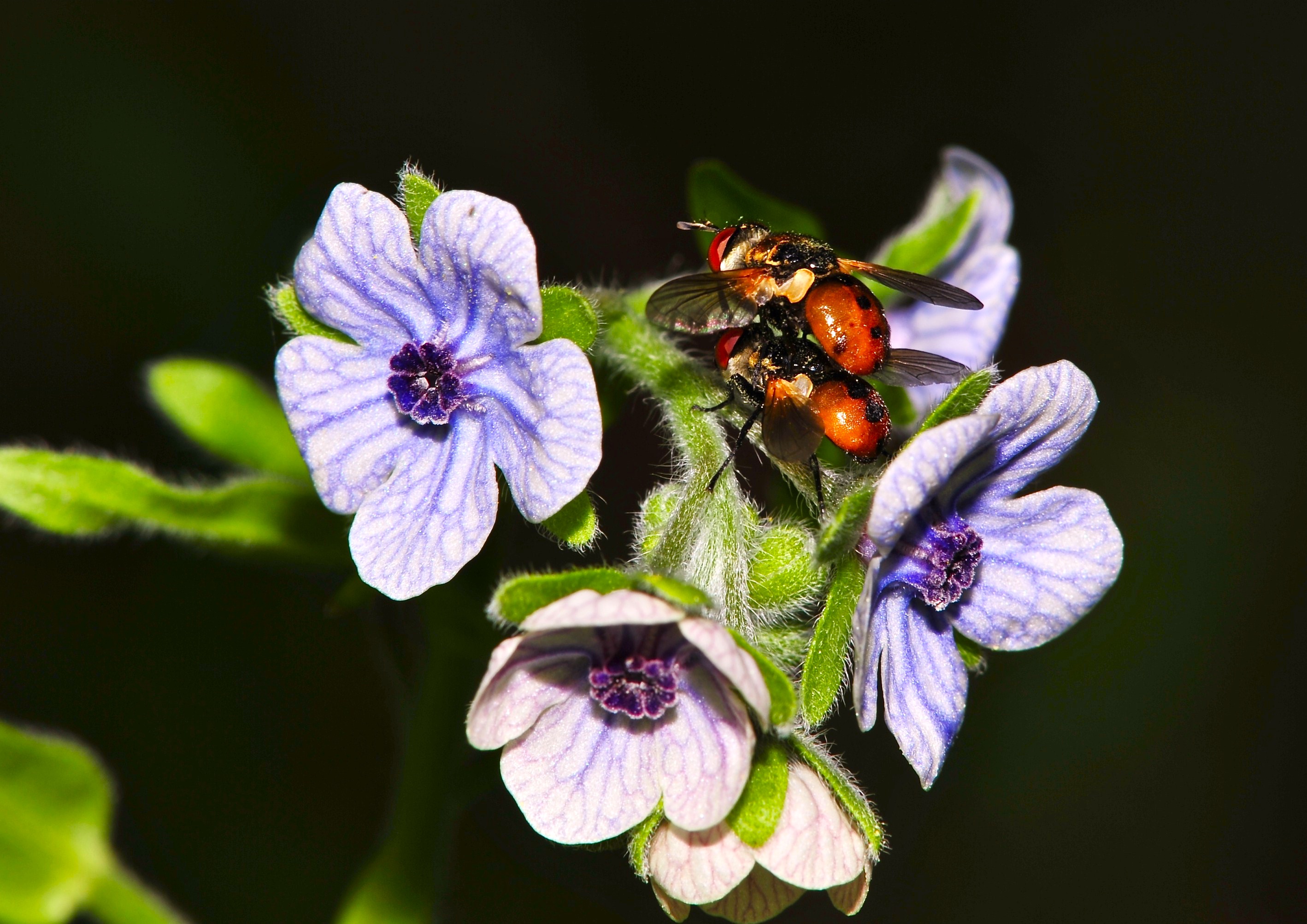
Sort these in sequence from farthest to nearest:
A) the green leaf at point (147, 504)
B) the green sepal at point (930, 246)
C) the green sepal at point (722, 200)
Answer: the green sepal at point (722, 200), the green sepal at point (930, 246), the green leaf at point (147, 504)

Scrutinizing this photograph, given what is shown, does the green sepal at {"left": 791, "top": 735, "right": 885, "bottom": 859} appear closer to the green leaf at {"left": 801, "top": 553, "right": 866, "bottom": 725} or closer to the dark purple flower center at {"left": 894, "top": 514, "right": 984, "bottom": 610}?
the green leaf at {"left": 801, "top": 553, "right": 866, "bottom": 725}

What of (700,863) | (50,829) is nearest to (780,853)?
(700,863)

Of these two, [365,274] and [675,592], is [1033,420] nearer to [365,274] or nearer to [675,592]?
[675,592]

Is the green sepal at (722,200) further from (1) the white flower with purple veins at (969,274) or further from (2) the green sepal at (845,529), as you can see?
(2) the green sepal at (845,529)

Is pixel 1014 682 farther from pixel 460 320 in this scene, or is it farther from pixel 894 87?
pixel 460 320

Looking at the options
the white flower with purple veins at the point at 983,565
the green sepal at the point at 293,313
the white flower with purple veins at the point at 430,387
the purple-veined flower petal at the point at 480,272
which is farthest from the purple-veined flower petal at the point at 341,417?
the white flower with purple veins at the point at 983,565

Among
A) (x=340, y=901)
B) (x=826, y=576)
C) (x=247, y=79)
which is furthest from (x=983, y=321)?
(x=247, y=79)

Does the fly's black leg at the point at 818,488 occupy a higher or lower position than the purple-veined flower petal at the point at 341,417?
higher

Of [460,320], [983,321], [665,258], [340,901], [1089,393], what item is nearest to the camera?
[1089,393]
